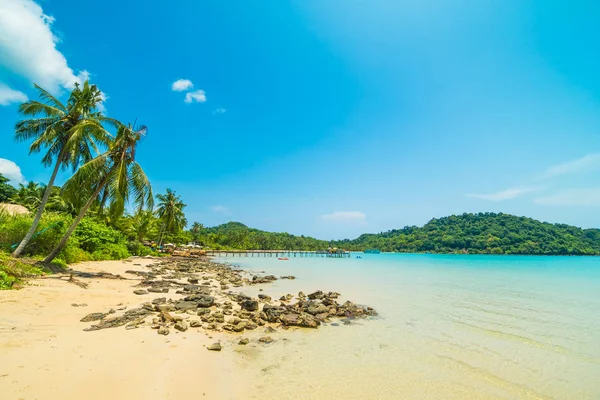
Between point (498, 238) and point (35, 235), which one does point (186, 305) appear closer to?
point (35, 235)

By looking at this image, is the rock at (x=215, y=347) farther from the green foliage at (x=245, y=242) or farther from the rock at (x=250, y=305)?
the green foliage at (x=245, y=242)

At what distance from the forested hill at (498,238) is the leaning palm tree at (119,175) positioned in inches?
5343

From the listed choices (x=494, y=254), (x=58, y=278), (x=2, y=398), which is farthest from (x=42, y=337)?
(x=494, y=254)

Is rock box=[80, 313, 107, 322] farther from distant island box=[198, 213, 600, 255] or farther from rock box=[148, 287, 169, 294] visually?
distant island box=[198, 213, 600, 255]

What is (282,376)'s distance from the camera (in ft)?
19.8

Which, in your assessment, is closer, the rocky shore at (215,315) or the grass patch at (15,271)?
the rocky shore at (215,315)

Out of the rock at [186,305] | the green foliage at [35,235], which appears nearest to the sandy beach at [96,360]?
the rock at [186,305]

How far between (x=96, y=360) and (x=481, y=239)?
14637 cm

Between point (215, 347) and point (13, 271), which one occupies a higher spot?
point (13, 271)

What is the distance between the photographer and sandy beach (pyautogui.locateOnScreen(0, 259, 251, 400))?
447 centimetres

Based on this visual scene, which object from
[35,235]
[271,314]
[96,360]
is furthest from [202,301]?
[35,235]

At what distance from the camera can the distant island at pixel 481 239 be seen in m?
98.1

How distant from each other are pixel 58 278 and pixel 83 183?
16.2ft

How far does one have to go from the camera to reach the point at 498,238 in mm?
118188
